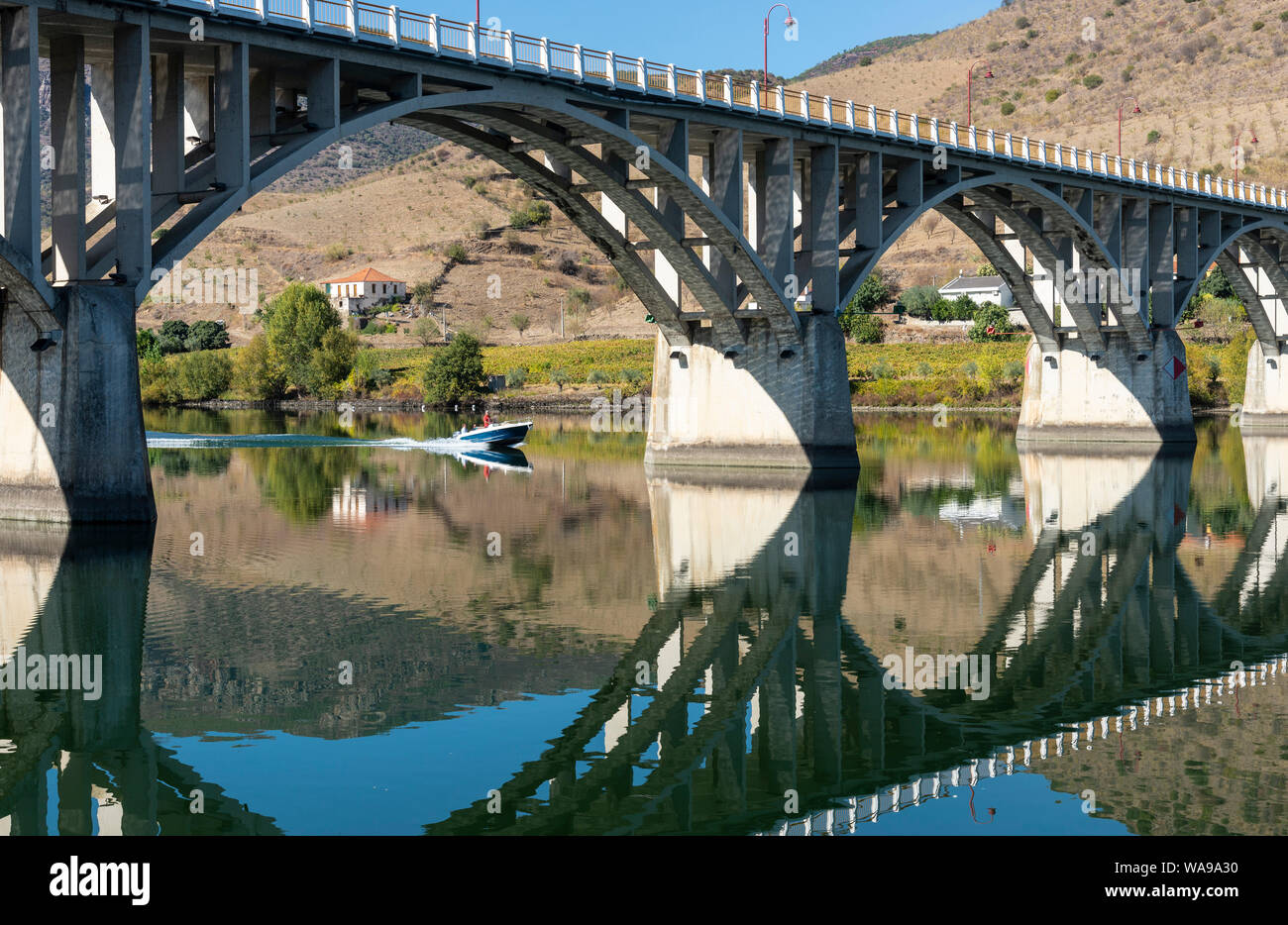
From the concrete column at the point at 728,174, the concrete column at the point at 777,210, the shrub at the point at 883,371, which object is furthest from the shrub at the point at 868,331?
the concrete column at the point at 728,174

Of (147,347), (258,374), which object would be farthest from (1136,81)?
→ (147,347)

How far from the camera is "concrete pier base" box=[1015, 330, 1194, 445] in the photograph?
6319cm

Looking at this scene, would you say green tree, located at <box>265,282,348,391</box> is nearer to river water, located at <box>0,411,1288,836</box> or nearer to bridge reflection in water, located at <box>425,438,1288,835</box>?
river water, located at <box>0,411,1288,836</box>

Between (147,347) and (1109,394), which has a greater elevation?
(147,347)

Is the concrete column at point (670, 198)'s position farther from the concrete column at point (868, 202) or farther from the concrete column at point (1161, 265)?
the concrete column at point (1161, 265)

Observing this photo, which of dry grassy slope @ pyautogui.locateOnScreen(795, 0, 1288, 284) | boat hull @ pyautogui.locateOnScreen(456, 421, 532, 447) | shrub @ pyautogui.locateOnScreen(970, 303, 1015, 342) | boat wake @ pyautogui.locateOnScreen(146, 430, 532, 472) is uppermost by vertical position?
dry grassy slope @ pyautogui.locateOnScreen(795, 0, 1288, 284)

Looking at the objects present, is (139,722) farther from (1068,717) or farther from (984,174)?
(984,174)

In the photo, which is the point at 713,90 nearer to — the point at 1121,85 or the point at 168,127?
the point at 168,127

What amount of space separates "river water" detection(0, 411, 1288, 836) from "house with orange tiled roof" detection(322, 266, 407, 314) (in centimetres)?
10468

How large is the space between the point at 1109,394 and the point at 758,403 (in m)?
23.8

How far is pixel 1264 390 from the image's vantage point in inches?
3120

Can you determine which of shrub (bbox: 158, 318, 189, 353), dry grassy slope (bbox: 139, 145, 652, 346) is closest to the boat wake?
shrub (bbox: 158, 318, 189, 353)

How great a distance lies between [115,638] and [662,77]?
25614 mm
